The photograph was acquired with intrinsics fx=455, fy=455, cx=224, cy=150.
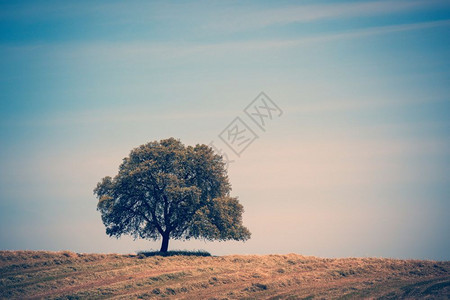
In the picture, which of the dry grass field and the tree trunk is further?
the tree trunk

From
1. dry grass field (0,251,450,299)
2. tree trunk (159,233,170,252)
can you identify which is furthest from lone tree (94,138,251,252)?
dry grass field (0,251,450,299)

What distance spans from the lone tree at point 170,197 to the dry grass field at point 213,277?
4.65 metres

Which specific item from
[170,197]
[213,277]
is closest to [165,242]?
Result: [170,197]

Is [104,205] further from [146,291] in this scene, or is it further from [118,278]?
[146,291]

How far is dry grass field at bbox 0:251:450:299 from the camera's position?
41000mm

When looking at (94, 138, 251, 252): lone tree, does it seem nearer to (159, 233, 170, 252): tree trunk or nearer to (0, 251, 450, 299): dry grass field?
(159, 233, 170, 252): tree trunk

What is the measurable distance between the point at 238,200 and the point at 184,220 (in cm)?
824

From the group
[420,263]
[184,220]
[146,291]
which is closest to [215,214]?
[184,220]

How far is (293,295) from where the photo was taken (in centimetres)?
4012

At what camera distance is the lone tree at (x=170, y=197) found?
59.2m

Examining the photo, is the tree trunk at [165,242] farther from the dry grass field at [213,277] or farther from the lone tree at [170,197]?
the dry grass field at [213,277]

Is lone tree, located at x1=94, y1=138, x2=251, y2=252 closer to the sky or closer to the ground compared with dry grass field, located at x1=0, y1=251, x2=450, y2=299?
closer to the sky

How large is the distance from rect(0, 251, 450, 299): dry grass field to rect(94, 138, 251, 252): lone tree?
4.65 m

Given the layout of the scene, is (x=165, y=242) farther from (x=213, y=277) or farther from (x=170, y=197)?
(x=213, y=277)
